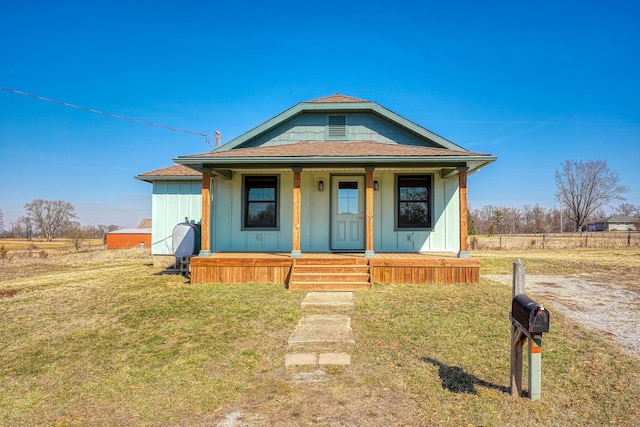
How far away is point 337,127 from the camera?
10.8m

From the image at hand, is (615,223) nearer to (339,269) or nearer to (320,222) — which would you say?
(320,222)

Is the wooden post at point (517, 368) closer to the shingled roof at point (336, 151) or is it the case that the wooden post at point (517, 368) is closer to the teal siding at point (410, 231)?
the shingled roof at point (336, 151)

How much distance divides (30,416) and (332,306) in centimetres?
426

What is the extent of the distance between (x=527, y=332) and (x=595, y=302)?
211 inches

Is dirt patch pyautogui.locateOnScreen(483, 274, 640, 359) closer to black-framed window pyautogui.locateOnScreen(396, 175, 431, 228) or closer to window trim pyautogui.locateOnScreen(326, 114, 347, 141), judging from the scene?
black-framed window pyautogui.locateOnScreen(396, 175, 431, 228)

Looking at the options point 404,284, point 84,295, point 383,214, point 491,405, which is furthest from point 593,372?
point 84,295

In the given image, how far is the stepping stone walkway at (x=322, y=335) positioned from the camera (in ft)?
13.6

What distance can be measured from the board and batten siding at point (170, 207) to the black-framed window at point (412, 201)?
7122mm

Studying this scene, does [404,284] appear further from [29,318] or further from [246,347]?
[29,318]

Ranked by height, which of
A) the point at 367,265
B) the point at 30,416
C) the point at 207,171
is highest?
the point at 207,171

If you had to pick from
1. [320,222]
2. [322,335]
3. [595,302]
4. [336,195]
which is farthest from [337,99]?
[595,302]

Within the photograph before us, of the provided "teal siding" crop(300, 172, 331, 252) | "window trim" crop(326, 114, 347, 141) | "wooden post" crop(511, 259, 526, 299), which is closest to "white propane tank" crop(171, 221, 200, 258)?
"teal siding" crop(300, 172, 331, 252)

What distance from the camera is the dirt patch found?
504 cm

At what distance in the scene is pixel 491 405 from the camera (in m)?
3.08
